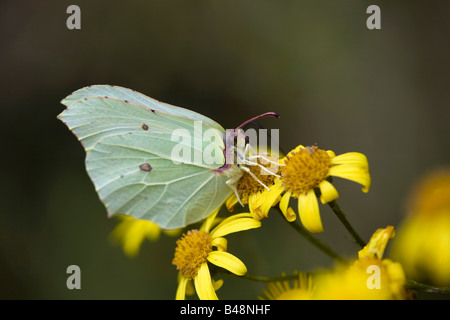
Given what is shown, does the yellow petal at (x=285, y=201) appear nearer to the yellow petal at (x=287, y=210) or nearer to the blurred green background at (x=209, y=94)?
the yellow petal at (x=287, y=210)

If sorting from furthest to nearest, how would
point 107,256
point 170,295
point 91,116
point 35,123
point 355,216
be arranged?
point 35,123 → point 355,216 → point 107,256 → point 170,295 → point 91,116

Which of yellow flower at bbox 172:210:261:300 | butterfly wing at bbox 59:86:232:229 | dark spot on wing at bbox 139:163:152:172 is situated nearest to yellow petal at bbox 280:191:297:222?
yellow flower at bbox 172:210:261:300

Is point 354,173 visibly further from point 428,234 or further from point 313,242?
point 428,234

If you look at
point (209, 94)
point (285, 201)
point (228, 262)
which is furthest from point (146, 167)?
point (209, 94)

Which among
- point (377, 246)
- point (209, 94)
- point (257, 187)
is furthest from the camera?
→ point (209, 94)

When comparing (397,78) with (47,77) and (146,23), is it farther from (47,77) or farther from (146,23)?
(47,77)

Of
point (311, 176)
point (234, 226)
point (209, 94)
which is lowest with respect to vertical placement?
point (234, 226)

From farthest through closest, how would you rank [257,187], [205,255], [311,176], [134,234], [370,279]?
[134,234] < [257,187] < [205,255] < [311,176] < [370,279]

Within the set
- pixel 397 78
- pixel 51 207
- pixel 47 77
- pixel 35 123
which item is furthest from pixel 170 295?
pixel 397 78
